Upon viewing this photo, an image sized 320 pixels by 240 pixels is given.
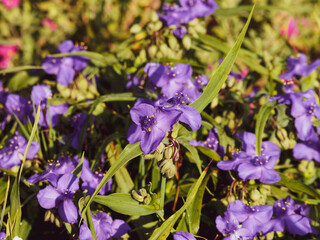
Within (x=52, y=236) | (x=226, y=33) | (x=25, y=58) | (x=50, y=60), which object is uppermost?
(x=50, y=60)

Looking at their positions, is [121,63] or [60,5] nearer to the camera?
[121,63]

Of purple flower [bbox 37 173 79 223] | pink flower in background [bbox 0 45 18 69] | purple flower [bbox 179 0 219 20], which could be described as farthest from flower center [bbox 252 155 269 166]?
pink flower in background [bbox 0 45 18 69]

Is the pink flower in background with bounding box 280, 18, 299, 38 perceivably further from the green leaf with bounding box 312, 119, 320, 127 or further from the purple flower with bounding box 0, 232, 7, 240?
the purple flower with bounding box 0, 232, 7, 240

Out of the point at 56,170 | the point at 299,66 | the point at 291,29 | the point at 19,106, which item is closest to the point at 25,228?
the point at 56,170

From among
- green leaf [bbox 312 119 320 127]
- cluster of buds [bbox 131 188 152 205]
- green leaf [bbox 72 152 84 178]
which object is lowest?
cluster of buds [bbox 131 188 152 205]

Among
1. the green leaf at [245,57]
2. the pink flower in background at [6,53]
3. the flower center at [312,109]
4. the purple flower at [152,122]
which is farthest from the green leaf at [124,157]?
the pink flower in background at [6,53]

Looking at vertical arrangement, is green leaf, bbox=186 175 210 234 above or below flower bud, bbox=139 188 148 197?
below

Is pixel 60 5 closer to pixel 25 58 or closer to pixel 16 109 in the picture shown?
pixel 25 58

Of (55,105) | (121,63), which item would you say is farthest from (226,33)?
(55,105)
